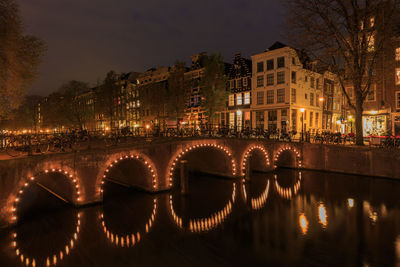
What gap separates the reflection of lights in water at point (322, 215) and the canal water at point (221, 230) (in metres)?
0.05

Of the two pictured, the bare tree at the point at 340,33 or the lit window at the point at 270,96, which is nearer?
the bare tree at the point at 340,33

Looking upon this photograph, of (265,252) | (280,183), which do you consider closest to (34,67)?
(265,252)

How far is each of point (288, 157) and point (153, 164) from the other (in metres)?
15.9

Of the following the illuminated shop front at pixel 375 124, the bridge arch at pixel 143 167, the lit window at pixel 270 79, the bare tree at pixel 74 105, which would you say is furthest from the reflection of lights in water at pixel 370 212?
the bare tree at pixel 74 105

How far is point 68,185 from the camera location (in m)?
14.3

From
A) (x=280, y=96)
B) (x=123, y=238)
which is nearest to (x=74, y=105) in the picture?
(x=280, y=96)

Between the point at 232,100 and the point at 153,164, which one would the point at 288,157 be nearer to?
the point at 153,164

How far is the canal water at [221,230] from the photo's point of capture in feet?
30.2

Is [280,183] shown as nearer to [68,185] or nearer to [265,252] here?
[265,252]

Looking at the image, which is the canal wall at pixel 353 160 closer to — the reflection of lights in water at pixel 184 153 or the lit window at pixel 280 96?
the reflection of lights in water at pixel 184 153

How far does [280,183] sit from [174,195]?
919cm

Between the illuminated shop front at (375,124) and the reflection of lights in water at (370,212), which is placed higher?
the illuminated shop front at (375,124)

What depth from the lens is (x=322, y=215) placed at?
13219 millimetres

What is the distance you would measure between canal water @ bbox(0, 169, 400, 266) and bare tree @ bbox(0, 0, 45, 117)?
25.5 feet
